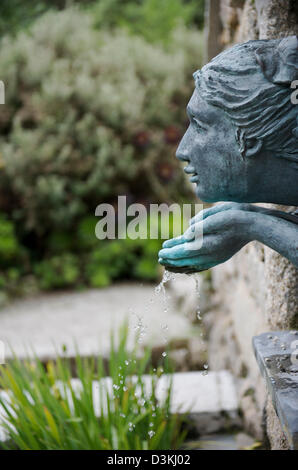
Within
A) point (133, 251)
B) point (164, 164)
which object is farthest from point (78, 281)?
point (164, 164)

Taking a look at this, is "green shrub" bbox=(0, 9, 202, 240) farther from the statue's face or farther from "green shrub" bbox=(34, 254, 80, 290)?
the statue's face

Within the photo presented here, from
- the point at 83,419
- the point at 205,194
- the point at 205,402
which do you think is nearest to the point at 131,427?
the point at 83,419

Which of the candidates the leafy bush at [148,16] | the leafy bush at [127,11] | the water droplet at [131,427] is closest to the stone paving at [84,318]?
the water droplet at [131,427]

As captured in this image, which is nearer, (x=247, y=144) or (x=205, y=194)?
(x=247, y=144)

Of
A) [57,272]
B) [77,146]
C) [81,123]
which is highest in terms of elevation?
[81,123]

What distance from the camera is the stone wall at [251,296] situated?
5.06 ft

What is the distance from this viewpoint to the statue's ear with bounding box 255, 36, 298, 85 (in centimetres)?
105

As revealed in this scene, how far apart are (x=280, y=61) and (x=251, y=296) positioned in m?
1.41

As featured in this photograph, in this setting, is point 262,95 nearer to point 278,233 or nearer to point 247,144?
point 247,144

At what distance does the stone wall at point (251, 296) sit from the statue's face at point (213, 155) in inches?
19.3

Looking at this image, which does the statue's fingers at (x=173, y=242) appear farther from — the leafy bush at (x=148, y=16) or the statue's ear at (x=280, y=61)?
the leafy bush at (x=148, y=16)

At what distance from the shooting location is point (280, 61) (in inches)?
42.2
